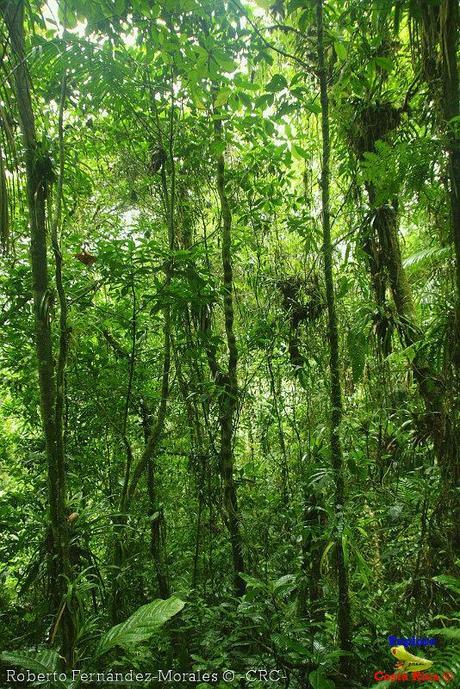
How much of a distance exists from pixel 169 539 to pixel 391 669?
7.93ft

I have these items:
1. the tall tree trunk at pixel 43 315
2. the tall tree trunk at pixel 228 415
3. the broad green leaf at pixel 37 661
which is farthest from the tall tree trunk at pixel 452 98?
the broad green leaf at pixel 37 661

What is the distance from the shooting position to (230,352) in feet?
10.7

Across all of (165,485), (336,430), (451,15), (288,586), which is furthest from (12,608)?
(451,15)

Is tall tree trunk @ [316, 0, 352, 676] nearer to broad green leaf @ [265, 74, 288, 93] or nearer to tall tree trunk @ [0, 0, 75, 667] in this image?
broad green leaf @ [265, 74, 288, 93]

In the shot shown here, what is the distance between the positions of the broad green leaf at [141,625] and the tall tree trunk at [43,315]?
11.9 inches

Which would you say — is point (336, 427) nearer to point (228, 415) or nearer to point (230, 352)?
point (228, 415)

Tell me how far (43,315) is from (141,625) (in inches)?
59.0

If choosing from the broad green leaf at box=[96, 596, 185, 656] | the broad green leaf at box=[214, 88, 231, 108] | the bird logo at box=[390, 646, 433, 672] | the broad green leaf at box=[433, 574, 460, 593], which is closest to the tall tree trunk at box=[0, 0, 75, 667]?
the broad green leaf at box=[96, 596, 185, 656]

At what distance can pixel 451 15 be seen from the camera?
215 cm

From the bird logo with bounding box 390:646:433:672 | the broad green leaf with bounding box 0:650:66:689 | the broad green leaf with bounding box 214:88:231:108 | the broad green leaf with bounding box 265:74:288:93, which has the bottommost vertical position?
the bird logo with bounding box 390:646:433:672

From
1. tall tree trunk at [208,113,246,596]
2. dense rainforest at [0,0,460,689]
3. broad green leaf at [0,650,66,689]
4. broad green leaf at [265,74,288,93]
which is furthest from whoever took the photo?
tall tree trunk at [208,113,246,596]

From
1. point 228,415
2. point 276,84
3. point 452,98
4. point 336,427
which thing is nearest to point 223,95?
point 276,84

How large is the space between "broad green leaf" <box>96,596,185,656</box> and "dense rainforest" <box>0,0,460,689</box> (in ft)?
0.05

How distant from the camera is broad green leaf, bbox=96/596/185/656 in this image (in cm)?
177
